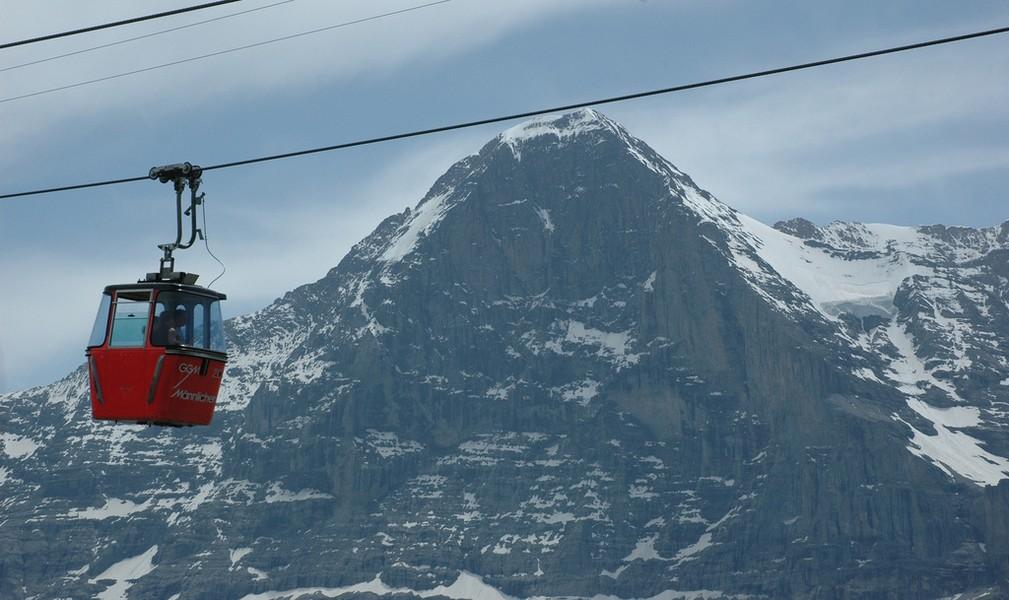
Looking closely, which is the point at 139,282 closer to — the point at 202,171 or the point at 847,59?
the point at 202,171

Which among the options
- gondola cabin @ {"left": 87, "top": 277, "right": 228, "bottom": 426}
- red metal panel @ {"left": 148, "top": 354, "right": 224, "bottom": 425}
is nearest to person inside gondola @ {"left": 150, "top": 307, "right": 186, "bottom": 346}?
gondola cabin @ {"left": 87, "top": 277, "right": 228, "bottom": 426}

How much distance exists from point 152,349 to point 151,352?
84 mm

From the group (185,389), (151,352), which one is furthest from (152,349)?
(185,389)

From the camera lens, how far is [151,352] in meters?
43.8

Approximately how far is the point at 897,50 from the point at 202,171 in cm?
1519

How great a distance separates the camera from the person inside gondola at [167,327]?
1725 inches


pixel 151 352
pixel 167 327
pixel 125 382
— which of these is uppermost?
pixel 167 327

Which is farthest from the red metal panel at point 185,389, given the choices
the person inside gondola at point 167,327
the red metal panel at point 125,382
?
the person inside gondola at point 167,327

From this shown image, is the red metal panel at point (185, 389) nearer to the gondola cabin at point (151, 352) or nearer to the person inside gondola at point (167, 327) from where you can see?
the gondola cabin at point (151, 352)

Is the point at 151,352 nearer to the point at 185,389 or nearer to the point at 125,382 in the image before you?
the point at 125,382

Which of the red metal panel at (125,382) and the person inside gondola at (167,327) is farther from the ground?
the person inside gondola at (167,327)

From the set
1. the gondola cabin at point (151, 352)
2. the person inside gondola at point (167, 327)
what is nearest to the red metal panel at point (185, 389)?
the gondola cabin at point (151, 352)

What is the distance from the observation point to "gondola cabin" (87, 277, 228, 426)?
4362cm

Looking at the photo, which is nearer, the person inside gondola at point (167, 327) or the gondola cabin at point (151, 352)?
the gondola cabin at point (151, 352)
